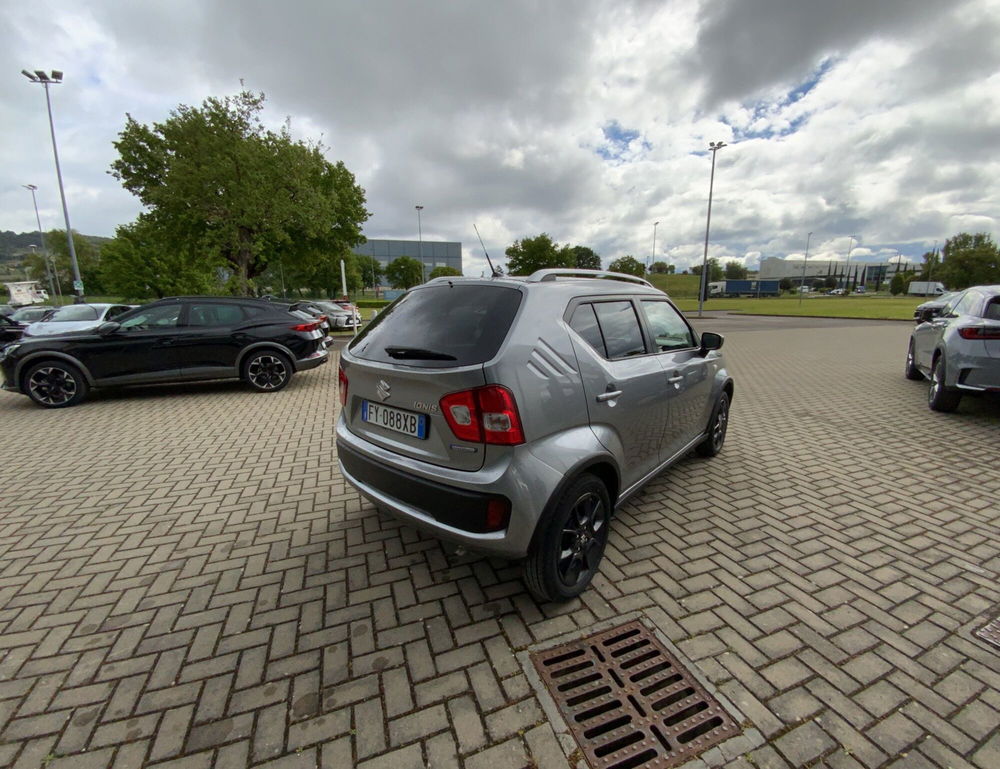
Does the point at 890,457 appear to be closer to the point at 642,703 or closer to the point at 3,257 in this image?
the point at 642,703

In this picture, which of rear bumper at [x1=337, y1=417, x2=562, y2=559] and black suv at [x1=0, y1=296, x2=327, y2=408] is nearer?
rear bumper at [x1=337, y1=417, x2=562, y2=559]

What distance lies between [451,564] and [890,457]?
4754mm

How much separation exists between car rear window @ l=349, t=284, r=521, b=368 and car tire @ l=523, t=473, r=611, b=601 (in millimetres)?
881

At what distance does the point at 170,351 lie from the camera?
7152mm

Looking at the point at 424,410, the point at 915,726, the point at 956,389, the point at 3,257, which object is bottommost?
the point at 915,726

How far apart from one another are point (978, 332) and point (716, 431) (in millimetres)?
3741

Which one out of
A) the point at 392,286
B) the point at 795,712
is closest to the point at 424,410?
the point at 795,712

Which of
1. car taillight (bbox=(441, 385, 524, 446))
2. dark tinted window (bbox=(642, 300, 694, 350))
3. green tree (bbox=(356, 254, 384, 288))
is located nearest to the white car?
car taillight (bbox=(441, 385, 524, 446))

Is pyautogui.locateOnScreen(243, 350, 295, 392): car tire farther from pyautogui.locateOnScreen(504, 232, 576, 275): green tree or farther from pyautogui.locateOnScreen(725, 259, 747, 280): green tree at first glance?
pyautogui.locateOnScreen(725, 259, 747, 280): green tree

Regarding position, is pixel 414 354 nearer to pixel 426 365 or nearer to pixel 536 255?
pixel 426 365

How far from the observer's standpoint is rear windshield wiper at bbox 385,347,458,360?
2.31 m

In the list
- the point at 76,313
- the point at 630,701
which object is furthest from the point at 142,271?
the point at 630,701

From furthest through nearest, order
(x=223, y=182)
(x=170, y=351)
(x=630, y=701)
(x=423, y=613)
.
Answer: (x=223, y=182) → (x=170, y=351) → (x=423, y=613) → (x=630, y=701)

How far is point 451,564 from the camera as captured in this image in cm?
285
